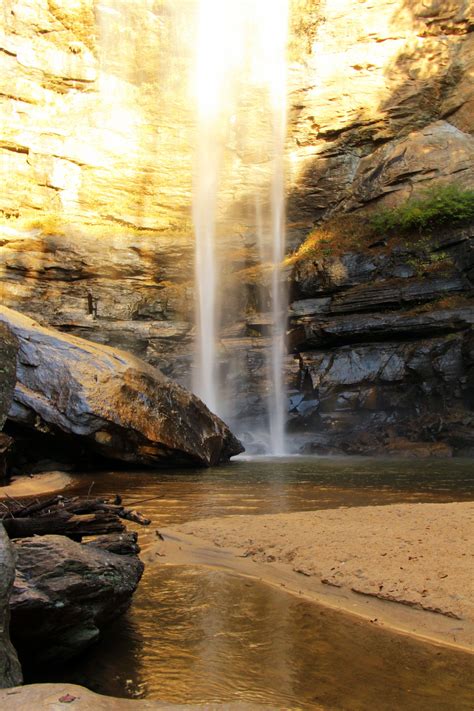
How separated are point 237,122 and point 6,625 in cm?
2632

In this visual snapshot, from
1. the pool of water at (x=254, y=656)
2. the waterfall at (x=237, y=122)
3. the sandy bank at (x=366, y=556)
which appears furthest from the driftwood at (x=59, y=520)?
the waterfall at (x=237, y=122)

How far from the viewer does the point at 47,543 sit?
377 centimetres

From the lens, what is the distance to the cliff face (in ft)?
71.6

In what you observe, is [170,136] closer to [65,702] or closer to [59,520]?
[59,520]

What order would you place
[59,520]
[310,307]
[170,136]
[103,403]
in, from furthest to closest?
[170,136] → [310,307] → [103,403] → [59,520]

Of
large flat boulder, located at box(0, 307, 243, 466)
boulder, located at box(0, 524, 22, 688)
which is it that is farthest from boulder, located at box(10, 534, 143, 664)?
large flat boulder, located at box(0, 307, 243, 466)

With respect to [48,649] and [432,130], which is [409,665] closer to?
[48,649]

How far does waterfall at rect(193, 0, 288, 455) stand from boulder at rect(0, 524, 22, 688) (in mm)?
19556

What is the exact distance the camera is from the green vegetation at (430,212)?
63.8 feet

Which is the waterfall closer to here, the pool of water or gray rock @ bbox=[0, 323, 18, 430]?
the pool of water

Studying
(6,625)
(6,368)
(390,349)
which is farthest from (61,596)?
(390,349)

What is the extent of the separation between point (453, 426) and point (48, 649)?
14494 mm

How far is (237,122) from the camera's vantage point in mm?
26250

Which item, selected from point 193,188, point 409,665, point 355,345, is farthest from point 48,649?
point 193,188
